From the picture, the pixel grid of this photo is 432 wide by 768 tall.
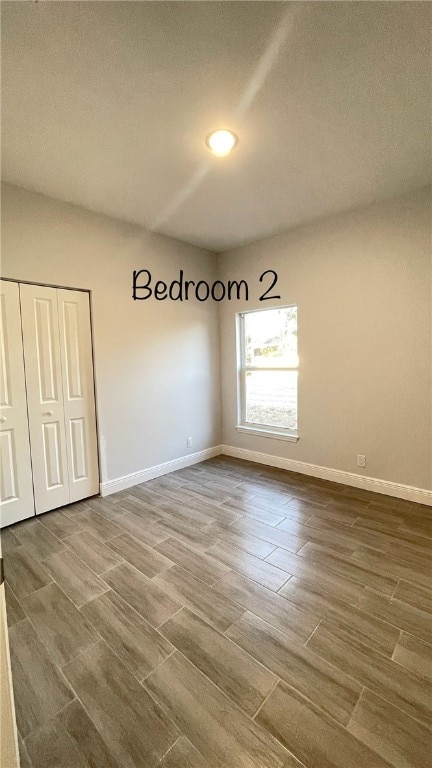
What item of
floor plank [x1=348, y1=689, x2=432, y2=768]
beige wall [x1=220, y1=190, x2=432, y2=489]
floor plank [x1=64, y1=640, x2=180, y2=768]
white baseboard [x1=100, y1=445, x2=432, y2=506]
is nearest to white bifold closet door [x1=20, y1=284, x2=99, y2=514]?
white baseboard [x1=100, y1=445, x2=432, y2=506]

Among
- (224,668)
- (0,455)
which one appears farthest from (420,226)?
(0,455)

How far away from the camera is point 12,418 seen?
2486 millimetres

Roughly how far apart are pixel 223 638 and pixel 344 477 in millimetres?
2177

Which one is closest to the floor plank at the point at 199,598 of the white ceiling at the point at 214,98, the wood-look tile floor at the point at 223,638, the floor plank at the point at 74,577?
the wood-look tile floor at the point at 223,638

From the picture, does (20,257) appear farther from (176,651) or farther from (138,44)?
(176,651)

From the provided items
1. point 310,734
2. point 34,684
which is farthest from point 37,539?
point 310,734

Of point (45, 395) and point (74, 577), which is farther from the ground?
point (45, 395)

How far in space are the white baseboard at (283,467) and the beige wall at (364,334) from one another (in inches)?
2.5

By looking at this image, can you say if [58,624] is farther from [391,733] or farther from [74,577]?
[391,733]

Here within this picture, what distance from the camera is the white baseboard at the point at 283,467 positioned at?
2822 millimetres

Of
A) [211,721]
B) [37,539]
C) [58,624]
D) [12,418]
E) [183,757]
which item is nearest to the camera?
[183,757]

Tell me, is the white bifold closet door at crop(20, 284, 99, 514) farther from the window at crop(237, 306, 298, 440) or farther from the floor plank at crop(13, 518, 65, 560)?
the window at crop(237, 306, 298, 440)

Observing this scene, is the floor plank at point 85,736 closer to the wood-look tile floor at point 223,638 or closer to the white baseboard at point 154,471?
the wood-look tile floor at point 223,638

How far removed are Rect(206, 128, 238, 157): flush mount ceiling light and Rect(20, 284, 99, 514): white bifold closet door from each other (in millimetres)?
1681
